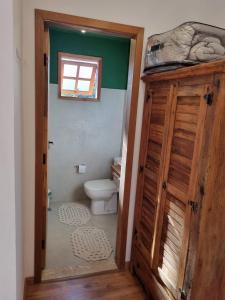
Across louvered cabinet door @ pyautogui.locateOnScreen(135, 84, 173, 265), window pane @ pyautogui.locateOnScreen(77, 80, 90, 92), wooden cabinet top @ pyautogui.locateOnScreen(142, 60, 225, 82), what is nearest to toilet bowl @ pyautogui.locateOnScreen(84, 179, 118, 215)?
louvered cabinet door @ pyautogui.locateOnScreen(135, 84, 173, 265)

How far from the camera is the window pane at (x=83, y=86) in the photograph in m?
3.46

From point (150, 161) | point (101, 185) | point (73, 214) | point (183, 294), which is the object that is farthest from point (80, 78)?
point (183, 294)

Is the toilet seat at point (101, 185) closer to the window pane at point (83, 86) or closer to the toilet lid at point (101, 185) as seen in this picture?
the toilet lid at point (101, 185)

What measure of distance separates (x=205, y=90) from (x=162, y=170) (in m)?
0.65

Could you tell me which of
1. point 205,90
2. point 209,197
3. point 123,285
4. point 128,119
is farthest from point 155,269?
Answer: point 205,90

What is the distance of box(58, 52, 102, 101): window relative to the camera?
128 inches

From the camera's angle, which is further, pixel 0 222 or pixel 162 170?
pixel 162 170

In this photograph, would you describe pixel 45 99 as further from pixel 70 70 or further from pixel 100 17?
pixel 70 70

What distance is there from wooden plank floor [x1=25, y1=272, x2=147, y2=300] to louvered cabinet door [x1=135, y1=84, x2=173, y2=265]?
1.10 ft

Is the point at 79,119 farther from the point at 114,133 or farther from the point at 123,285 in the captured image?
the point at 123,285

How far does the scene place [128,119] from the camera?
79.7 inches

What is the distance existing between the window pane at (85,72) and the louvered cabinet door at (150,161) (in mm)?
1722

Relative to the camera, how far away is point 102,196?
3.25m

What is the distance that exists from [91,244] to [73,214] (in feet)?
2.41
